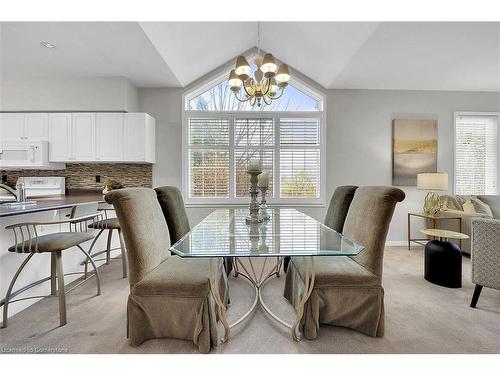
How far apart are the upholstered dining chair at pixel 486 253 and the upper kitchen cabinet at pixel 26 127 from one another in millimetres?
5399

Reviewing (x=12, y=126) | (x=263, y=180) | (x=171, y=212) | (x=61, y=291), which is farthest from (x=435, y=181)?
(x=12, y=126)

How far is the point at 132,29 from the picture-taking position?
2.48 meters

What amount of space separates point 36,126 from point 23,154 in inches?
18.2

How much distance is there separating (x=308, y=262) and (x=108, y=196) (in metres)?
1.34

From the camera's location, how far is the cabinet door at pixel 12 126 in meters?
Result: 3.55

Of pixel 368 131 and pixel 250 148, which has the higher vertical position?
pixel 368 131

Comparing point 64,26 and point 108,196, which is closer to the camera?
point 108,196

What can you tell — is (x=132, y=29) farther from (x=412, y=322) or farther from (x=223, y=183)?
(x=412, y=322)

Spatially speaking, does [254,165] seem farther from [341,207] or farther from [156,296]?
[156,296]

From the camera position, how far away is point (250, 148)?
13.6ft

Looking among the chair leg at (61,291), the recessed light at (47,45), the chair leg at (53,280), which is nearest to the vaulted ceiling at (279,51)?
the recessed light at (47,45)

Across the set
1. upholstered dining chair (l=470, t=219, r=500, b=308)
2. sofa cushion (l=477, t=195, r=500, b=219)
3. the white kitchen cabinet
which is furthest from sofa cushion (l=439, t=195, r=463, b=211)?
the white kitchen cabinet

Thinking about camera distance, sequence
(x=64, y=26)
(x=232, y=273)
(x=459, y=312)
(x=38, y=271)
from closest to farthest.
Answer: (x=459, y=312)
(x=38, y=271)
(x=64, y=26)
(x=232, y=273)

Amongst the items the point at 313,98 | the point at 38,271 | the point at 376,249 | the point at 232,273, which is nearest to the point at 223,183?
the point at 232,273
